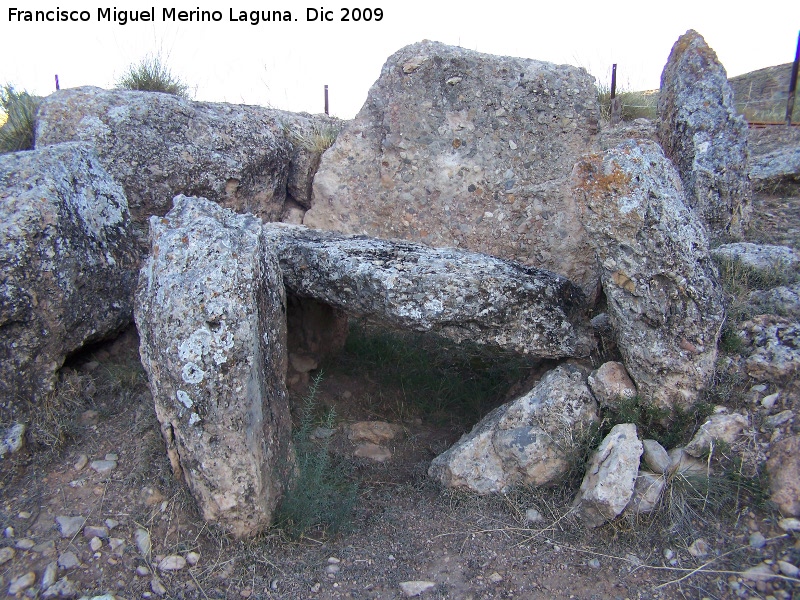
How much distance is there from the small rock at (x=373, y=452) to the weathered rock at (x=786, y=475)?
1734 mm

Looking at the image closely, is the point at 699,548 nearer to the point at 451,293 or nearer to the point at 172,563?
the point at 451,293

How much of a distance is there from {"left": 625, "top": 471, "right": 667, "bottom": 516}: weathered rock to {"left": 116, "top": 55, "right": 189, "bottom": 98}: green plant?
13.6ft

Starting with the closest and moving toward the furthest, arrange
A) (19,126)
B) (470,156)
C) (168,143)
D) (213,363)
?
1. (213,363)
2. (168,143)
3. (470,156)
4. (19,126)

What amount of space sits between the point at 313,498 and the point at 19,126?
11.3 ft

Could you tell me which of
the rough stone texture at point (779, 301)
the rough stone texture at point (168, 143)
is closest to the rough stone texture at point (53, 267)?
the rough stone texture at point (168, 143)

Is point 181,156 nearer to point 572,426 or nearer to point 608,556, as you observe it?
point 572,426

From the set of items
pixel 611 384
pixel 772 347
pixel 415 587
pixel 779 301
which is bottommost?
pixel 415 587

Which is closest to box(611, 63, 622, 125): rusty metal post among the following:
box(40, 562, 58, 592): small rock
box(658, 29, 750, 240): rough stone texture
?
box(658, 29, 750, 240): rough stone texture

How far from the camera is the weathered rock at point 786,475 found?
7.78ft

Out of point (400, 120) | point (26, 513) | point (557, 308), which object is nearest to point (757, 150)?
point (400, 120)

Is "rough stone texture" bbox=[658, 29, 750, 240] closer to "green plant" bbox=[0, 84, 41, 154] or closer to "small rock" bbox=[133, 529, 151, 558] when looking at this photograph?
"small rock" bbox=[133, 529, 151, 558]

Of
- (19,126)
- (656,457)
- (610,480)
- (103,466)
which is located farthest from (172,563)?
(19,126)

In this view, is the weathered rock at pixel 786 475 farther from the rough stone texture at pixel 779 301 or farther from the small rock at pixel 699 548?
the rough stone texture at pixel 779 301

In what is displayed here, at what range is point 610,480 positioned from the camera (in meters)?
2.50
